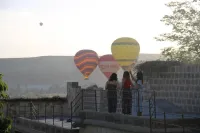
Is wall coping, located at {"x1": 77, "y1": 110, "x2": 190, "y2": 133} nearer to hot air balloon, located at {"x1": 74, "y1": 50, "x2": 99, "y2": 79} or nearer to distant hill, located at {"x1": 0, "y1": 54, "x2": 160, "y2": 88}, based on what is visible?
hot air balloon, located at {"x1": 74, "y1": 50, "x2": 99, "y2": 79}

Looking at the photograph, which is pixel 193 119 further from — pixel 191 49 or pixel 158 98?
pixel 191 49

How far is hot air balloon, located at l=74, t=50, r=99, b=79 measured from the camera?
44.0 m

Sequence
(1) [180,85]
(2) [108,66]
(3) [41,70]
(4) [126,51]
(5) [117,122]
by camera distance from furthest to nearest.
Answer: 1. (3) [41,70]
2. (2) [108,66]
3. (4) [126,51]
4. (1) [180,85]
5. (5) [117,122]

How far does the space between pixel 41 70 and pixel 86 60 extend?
139401 mm

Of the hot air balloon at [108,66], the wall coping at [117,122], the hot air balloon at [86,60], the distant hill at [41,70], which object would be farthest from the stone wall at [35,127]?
the distant hill at [41,70]

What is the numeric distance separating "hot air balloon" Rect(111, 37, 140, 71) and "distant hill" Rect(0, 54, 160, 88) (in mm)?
130416

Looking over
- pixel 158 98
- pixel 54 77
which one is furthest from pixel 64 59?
pixel 158 98

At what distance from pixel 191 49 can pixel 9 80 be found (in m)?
152

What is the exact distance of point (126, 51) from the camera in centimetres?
3572

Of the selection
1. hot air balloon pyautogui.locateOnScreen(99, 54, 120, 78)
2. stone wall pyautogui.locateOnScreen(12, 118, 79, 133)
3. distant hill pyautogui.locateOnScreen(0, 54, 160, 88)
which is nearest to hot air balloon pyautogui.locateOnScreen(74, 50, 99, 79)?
hot air balloon pyautogui.locateOnScreen(99, 54, 120, 78)

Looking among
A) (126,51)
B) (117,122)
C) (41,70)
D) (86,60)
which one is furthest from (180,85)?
(41,70)

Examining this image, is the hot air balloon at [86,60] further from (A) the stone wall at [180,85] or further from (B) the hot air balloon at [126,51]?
(A) the stone wall at [180,85]

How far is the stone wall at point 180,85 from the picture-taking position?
18344 mm

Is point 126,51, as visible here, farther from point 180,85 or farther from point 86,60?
point 180,85
